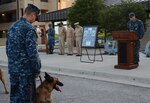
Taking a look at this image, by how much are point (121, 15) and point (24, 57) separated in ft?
67.7

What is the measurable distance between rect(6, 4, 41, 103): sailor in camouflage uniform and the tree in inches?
901

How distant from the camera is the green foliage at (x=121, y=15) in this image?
1008 inches

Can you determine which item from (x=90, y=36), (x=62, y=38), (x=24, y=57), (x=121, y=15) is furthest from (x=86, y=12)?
(x=24, y=57)

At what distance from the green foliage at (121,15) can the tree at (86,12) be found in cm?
243

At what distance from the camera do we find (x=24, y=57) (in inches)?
226

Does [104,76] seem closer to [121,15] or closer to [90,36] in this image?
[90,36]

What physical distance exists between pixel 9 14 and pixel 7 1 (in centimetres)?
220

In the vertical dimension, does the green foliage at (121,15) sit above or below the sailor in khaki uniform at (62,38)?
above

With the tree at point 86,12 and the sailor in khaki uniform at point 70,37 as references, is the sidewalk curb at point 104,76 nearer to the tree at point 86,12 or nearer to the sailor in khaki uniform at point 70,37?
the sailor in khaki uniform at point 70,37

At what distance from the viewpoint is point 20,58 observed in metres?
5.74

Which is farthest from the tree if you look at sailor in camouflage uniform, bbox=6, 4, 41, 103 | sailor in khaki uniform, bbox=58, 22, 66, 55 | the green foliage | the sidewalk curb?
sailor in camouflage uniform, bbox=6, 4, 41, 103

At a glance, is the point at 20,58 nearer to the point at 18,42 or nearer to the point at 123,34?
the point at 18,42

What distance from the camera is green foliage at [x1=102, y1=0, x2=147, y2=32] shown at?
25.6 meters

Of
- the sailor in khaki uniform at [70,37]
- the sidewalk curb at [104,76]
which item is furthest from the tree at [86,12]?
the sidewalk curb at [104,76]
